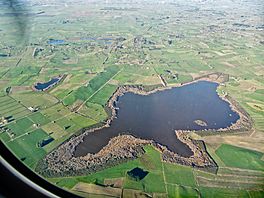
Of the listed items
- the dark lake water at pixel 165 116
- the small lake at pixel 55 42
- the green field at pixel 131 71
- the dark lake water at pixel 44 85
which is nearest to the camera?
the green field at pixel 131 71

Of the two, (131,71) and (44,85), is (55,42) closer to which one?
(131,71)

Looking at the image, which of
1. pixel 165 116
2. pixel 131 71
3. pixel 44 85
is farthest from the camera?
pixel 131 71

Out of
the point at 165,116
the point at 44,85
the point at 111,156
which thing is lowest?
the point at 44,85

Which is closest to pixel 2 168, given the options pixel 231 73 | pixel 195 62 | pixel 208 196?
pixel 208 196

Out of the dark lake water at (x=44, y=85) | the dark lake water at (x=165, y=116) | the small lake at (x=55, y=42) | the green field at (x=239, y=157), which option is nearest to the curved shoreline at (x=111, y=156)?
the dark lake water at (x=165, y=116)

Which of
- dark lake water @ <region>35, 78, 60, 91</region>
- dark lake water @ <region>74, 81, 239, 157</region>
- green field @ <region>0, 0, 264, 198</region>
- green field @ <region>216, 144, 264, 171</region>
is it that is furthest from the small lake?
green field @ <region>216, 144, 264, 171</region>

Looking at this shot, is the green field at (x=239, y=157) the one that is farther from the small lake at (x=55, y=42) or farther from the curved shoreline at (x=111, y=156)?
the small lake at (x=55, y=42)

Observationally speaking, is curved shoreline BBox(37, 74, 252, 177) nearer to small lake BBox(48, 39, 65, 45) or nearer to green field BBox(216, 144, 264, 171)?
green field BBox(216, 144, 264, 171)

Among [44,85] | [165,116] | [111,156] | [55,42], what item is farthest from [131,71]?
[111,156]
